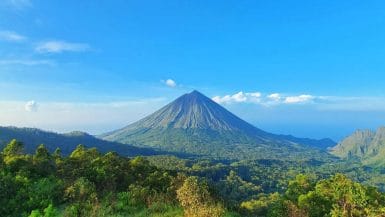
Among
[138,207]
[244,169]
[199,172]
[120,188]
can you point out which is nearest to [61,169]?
[120,188]

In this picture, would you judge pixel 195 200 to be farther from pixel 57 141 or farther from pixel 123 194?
pixel 57 141

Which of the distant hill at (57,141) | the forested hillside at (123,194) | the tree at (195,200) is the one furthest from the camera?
A: the distant hill at (57,141)

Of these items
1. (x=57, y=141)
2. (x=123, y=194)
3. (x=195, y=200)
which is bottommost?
(x=123, y=194)

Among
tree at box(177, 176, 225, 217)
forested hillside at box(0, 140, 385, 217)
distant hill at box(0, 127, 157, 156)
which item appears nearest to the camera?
tree at box(177, 176, 225, 217)

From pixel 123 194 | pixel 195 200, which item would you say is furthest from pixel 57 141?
pixel 195 200

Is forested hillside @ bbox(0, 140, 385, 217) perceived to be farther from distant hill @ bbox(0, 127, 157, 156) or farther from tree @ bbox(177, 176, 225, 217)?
distant hill @ bbox(0, 127, 157, 156)

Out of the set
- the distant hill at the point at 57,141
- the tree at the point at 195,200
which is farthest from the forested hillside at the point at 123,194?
the distant hill at the point at 57,141

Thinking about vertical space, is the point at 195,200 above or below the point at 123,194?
above

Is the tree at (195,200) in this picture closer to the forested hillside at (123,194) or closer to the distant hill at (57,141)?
the forested hillside at (123,194)

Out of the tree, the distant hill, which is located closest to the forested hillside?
the tree

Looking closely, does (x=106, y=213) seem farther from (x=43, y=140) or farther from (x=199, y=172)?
(x=43, y=140)

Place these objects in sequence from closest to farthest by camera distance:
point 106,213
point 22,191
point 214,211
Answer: point 214,211, point 106,213, point 22,191
